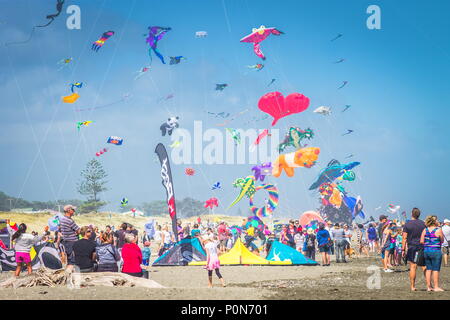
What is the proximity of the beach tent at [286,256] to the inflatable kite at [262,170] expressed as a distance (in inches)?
1037

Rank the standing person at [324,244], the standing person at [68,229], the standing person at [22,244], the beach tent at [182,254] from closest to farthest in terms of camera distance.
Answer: the standing person at [68,229], the standing person at [22,244], the standing person at [324,244], the beach tent at [182,254]

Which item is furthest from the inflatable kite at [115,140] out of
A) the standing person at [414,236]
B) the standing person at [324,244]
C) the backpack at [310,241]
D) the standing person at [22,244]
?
the standing person at [414,236]

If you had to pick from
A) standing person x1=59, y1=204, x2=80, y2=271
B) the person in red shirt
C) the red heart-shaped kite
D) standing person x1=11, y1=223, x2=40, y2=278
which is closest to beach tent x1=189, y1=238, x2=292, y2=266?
standing person x1=11, y1=223, x2=40, y2=278

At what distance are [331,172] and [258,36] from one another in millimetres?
22966

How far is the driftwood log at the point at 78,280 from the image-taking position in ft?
38.0

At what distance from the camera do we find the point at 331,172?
49.0m

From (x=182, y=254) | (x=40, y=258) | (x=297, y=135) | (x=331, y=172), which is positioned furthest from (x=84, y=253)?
(x=331, y=172)

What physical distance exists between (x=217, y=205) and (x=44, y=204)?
111154 millimetres

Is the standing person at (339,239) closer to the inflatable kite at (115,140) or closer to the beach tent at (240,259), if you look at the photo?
the beach tent at (240,259)

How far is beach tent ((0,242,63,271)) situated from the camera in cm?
1909

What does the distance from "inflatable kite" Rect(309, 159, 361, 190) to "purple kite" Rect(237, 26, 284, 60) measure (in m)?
20.6

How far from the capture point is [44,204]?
156500mm
